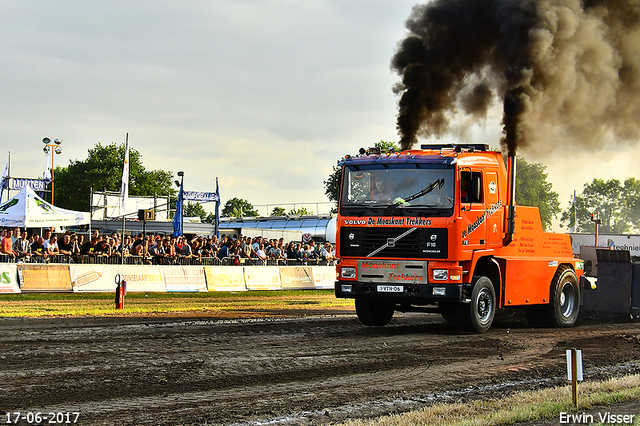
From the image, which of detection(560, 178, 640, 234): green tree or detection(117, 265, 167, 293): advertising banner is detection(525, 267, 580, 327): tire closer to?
detection(117, 265, 167, 293): advertising banner

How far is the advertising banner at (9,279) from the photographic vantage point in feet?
66.4

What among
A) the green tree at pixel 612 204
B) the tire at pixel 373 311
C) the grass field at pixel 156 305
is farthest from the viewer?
the green tree at pixel 612 204

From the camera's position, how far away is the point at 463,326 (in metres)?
12.4

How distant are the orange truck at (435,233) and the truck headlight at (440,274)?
2 centimetres

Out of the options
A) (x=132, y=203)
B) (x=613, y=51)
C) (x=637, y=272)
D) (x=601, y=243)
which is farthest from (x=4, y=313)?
(x=601, y=243)

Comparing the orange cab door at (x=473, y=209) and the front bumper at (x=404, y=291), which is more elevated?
the orange cab door at (x=473, y=209)

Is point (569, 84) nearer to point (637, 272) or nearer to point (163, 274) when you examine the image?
point (637, 272)

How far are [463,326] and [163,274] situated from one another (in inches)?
565

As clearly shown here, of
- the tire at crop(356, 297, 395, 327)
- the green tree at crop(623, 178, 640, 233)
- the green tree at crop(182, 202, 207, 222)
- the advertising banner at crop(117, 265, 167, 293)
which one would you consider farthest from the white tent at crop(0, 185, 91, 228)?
the green tree at crop(623, 178, 640, 233)

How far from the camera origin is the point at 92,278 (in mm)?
22297

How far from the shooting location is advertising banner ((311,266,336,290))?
96.5 ft

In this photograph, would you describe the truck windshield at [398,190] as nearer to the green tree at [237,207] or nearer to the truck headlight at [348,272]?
the truck headlight at [348,272]

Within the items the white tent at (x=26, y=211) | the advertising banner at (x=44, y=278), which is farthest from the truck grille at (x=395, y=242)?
the white tent at (x=26, y=211)

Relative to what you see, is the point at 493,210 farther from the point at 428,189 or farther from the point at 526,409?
the point at 526,409
